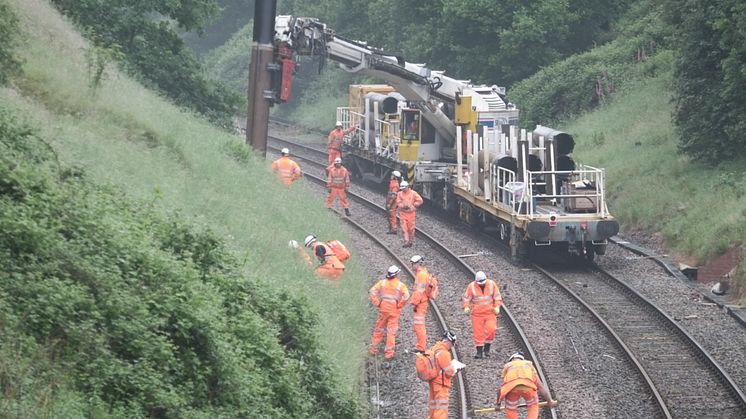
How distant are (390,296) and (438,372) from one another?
3.11m

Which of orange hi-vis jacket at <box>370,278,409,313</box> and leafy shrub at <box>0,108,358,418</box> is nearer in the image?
leafy shrub at <box>0,108,358,418</box>

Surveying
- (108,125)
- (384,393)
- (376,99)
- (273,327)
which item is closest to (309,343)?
(273,327)

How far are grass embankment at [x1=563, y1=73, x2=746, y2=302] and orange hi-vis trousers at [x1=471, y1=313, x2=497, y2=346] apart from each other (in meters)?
6.17

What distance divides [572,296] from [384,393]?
6237mm

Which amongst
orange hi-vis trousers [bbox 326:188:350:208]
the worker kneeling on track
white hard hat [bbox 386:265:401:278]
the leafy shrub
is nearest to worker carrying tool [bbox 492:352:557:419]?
the leafy shrub

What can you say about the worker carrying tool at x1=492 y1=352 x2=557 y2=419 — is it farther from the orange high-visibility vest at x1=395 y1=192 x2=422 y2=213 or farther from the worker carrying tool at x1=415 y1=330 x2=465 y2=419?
the orange high-visibility vest at x1=395 y1=192 x2=422 y2=213

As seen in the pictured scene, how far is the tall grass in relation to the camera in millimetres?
22969

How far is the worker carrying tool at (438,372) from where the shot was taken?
12.7 metres

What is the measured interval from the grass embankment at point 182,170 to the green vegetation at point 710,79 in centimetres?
908

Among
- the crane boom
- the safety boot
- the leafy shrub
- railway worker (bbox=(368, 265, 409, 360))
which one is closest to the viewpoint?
the leafy shrub

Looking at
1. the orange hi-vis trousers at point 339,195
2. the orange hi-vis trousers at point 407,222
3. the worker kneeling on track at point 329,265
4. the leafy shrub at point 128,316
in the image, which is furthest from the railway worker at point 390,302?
the orange hi-vis trousers at point 339,195

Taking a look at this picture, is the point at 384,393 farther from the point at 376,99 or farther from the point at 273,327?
the point at 376,99

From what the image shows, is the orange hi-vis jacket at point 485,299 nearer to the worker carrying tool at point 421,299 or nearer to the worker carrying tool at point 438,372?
the worker carrying tool at point 421,299

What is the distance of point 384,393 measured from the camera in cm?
1443
